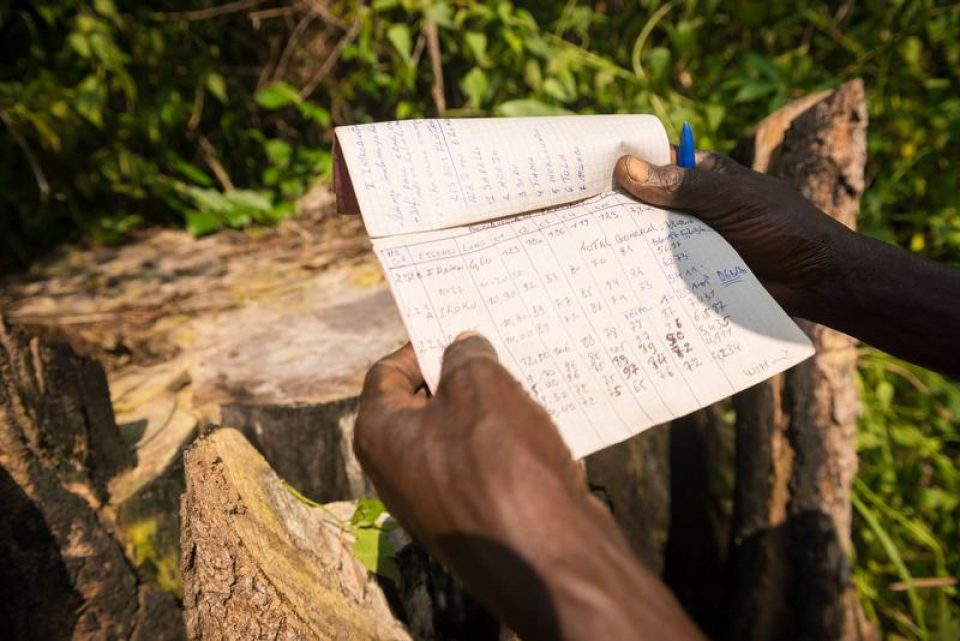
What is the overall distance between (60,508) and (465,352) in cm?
81

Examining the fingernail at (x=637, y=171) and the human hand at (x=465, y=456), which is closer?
the human hand at (x=465, y=456)

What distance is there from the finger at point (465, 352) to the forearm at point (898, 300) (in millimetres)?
631

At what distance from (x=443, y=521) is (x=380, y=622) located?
45 cm

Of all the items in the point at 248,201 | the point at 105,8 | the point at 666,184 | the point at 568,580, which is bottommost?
the point at 568,580

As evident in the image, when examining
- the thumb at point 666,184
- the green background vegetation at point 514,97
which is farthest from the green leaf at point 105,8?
the thumb at point 666,184

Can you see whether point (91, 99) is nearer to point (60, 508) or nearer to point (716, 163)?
point (60, 508)

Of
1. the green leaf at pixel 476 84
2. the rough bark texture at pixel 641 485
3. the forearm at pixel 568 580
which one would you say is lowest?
the rough bark texture at pixel 641 485

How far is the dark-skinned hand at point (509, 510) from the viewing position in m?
0.48

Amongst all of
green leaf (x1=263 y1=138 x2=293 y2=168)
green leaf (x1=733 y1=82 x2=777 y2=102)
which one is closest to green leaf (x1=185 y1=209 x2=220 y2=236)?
green leaf (x1=263 y1=138 x2=293 y2=168)

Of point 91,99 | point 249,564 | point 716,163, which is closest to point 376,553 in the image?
point 249,564

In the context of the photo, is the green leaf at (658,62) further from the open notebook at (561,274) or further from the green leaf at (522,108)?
the open notebook at (561,274)

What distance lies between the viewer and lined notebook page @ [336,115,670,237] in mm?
769

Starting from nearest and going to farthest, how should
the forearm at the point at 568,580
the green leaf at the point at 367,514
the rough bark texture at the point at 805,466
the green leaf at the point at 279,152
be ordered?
1. the forearm at the point at 568,580
2. the green leaf at the point at 367,514
3. the rough bark texture at the point at 805,466
4. the green leaf at the point at 279,152

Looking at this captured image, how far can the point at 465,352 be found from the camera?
641 mm
